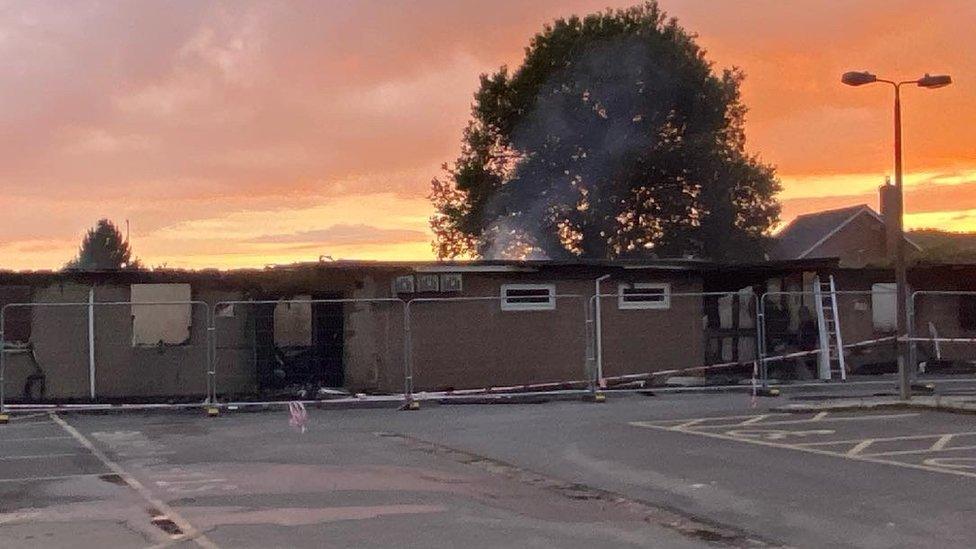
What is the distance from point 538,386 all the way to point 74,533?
15395mm

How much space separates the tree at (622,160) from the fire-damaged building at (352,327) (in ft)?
64.7

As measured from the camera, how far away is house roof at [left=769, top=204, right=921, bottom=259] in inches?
2397

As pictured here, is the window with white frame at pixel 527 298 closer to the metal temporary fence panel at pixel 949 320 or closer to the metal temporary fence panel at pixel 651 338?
the metal temporary fence panel at pixel 651 338

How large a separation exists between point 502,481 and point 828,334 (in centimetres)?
1764

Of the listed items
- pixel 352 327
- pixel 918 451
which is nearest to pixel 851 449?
pixel 918 451

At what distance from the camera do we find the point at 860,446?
14859 mm

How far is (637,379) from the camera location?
85.4 ft

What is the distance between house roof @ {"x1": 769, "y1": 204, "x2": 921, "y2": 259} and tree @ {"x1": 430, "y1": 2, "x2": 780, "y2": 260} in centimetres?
1180

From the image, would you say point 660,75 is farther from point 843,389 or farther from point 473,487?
point 473,487

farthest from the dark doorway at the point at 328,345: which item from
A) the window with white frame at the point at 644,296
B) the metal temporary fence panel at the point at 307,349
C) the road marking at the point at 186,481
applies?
the road marking at the point at 186,481

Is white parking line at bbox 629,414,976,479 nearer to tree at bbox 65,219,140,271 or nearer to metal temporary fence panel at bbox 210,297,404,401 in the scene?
metal temporary fence panel at bbox 210,297,404,401

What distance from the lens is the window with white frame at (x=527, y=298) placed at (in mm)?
25359

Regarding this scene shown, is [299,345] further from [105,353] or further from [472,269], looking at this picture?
[472,269]

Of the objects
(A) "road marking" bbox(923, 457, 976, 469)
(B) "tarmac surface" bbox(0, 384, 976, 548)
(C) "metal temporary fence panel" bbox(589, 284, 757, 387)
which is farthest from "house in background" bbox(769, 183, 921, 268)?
(A) "road marking" bbox(923, 457, 976, 469)
